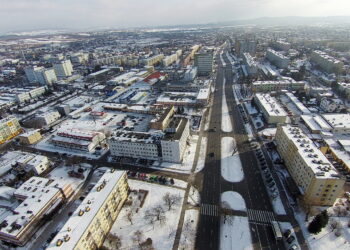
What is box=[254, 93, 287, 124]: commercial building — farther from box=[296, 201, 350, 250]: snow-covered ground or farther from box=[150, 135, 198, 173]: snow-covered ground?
box=[296, 201, 350, 250]: snow-covered ground

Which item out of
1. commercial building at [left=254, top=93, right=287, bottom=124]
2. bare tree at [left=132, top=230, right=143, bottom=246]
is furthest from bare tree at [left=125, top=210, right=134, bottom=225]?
commercial building at [left=254, top=93, right=287, bottom=124]

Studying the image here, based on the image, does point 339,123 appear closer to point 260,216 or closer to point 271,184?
point 271,184

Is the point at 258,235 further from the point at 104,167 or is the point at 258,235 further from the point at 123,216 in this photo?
the point at 104,167

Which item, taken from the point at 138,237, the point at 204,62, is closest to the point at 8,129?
the point at 138,237

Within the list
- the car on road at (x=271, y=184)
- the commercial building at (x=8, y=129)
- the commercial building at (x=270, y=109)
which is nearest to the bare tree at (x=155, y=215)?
the car on road at (x=271, y=184)

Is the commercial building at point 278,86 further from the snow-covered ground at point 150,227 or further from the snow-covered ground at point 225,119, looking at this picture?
the snow-covered ground at point 150,227

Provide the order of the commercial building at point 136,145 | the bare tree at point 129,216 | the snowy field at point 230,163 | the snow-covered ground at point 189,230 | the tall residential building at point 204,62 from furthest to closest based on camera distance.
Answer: the tall residential building at point 204,62 → the commercial building at point 136,145 → the snowy field at point 230,163 → the bare tree at point 129,216 → the snow-covered ground at point 189,230

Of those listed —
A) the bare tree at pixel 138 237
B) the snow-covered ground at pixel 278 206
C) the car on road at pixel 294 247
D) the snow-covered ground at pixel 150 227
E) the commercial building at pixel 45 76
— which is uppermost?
the commercial building at pixel 45 76
